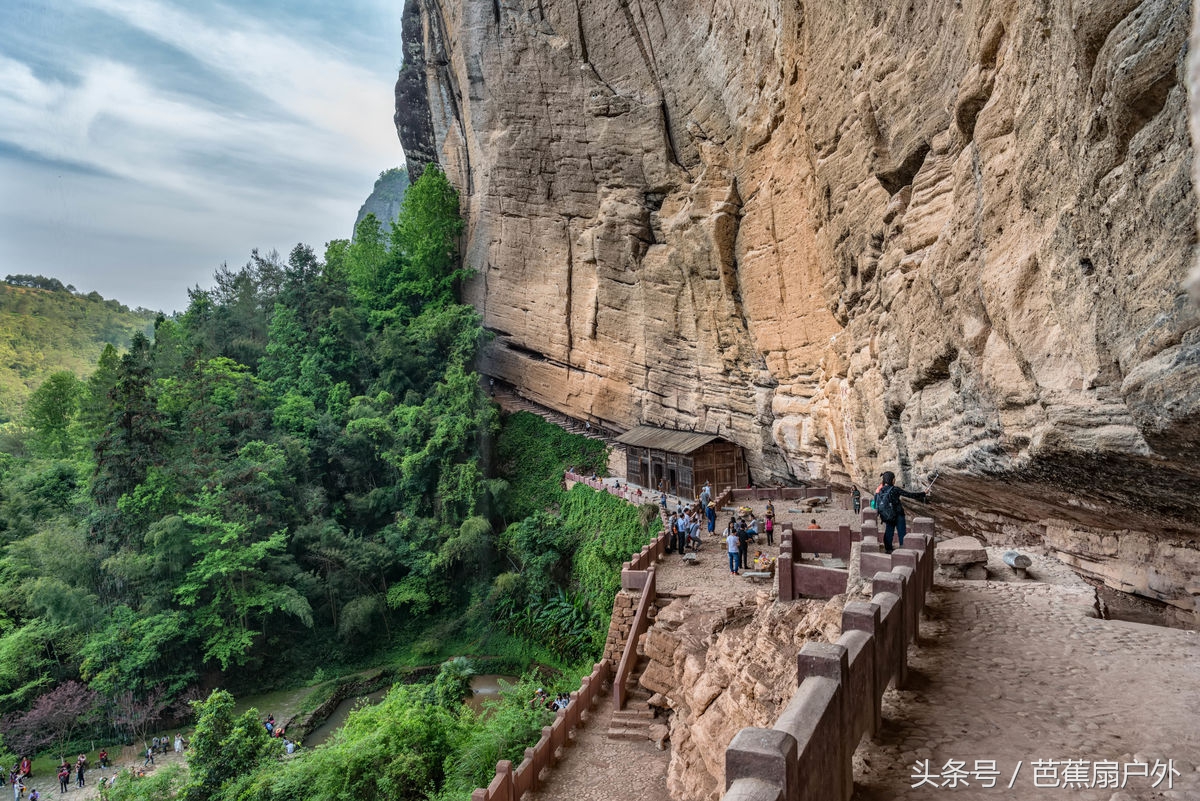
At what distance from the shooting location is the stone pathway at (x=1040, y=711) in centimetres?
384

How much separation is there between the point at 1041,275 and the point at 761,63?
10.7 m

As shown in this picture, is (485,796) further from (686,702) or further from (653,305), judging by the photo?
(653,305)

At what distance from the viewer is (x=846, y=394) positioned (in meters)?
13.7

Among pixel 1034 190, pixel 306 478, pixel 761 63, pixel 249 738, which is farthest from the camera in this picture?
pixel 306 478

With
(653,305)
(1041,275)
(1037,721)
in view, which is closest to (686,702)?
(1037,721)

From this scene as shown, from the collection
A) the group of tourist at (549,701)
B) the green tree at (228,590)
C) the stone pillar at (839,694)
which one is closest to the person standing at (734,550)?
the group of tourist at (549,701)

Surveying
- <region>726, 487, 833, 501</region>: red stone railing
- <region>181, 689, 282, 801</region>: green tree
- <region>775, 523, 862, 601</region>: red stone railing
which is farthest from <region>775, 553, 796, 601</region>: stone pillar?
<region>181, 689, 282, 801</region>: green tree

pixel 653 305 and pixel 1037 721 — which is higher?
pixel 653 305

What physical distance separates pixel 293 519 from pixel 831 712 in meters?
22.4

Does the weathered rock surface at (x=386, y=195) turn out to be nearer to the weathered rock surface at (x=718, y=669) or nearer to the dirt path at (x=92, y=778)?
the dirt path at (x=92, y=778)

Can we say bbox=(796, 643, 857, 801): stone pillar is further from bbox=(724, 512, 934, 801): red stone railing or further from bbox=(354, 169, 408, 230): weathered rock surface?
bbox=(354, 169, 408, 230): weathered rock surface

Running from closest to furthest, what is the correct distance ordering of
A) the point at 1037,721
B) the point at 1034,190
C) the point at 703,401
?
the point at 1037,721 → the point at 1034,190 → the point at 703,401

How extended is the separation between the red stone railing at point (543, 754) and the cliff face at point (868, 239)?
261 inches

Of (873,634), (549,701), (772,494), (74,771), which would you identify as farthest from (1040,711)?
(74,771)
